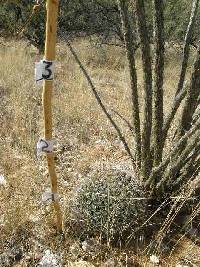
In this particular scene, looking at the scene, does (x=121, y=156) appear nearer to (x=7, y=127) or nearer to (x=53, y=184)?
(x=7, y=127)

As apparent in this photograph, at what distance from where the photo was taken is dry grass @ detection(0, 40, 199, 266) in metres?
2.45

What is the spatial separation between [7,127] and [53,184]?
1.89 meters

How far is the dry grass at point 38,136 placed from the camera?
2.45m

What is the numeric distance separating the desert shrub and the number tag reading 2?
0.75 meters

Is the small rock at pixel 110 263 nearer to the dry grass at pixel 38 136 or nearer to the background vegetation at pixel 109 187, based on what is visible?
the background vegetation at pixel 109 187

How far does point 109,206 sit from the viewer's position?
2.43m

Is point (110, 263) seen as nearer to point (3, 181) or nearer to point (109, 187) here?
point (109, 187)

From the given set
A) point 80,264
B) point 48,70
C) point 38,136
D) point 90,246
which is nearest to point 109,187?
point 90,246

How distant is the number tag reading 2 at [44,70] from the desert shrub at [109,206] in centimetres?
75

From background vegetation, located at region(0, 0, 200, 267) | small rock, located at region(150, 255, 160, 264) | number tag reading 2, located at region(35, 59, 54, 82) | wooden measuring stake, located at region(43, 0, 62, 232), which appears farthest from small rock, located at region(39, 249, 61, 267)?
number tag reading 2, located at region(35, 59, 54, 82)

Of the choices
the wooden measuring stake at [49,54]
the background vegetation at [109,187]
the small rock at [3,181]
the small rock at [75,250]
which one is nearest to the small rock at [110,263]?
the background vegetation at [109,187]

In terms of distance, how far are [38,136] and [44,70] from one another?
79.4 inches

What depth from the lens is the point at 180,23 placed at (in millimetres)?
9875

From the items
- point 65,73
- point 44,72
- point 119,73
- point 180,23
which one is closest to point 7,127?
point 44,72
